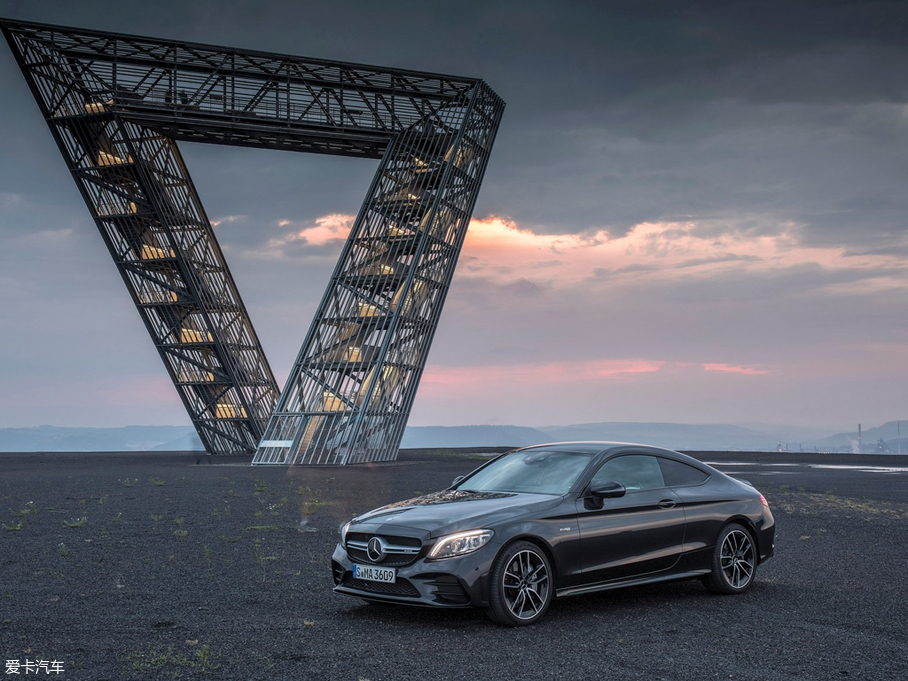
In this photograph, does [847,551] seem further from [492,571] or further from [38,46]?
[38,46]

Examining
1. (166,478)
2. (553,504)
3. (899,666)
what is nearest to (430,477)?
(166,478)

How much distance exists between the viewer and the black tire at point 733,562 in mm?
9070

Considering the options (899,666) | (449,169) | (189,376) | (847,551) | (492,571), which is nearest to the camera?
(899,666)

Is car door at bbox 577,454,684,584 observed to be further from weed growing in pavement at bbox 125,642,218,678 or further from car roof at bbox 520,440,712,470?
weed growing in pavement at bbox 125,642,218,678

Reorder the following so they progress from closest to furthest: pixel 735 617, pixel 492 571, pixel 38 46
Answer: pixel 492 571, pixel 735 617, pixel 38 46

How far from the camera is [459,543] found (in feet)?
24.8

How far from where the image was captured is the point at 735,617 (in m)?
8.11

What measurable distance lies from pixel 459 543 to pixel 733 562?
3.12 m

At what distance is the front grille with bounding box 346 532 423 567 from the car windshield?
53.9 inches

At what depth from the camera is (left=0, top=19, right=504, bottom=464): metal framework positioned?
35625 millimetres

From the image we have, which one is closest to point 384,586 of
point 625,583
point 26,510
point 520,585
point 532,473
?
point 520,585

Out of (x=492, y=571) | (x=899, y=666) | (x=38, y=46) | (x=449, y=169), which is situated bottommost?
(x=899, y=666)

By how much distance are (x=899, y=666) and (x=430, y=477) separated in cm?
1998

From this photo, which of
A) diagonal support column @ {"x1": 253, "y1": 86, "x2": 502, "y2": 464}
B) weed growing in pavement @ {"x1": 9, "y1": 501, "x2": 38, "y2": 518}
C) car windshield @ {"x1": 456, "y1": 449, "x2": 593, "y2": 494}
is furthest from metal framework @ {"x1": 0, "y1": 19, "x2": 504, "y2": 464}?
car windshield @ {"x1": 456, "y1": 449, "x2": 593, "y2": 494}
